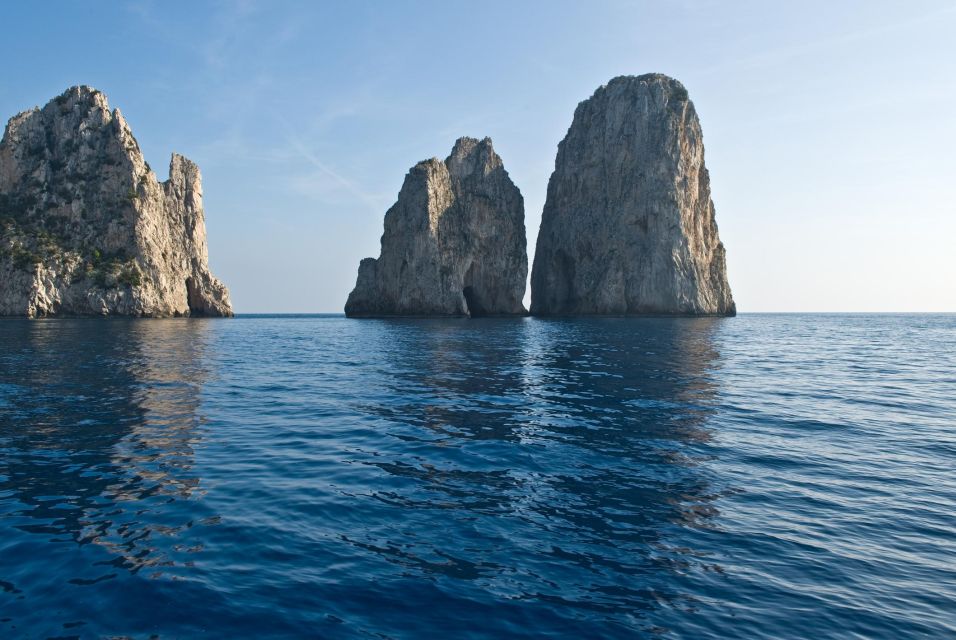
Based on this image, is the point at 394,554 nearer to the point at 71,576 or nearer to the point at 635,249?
the point at 71,576

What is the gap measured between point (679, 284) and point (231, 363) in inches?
4033

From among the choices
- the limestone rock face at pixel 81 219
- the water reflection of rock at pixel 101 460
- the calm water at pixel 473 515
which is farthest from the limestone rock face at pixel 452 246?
the calm water at pixel 473 515

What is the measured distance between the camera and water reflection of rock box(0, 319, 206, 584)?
8.50 meters

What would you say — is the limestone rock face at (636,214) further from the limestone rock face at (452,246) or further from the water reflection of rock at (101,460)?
the water reflection of rock at (101,460)

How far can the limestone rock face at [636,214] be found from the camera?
120 metres

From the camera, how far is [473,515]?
9.73 meters

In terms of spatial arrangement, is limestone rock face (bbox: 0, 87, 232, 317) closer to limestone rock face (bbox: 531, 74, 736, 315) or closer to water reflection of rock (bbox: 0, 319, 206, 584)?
water reflection of rock (bbox: 0, 319, 206, 584)

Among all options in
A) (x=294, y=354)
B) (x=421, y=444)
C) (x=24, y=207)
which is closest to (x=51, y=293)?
(x=24, y=207)

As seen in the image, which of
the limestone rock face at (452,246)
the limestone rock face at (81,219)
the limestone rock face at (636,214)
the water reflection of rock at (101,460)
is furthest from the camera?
the limestone rock face at (452,246)

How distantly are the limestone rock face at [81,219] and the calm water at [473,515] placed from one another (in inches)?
3460

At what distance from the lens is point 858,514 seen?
10000 mm

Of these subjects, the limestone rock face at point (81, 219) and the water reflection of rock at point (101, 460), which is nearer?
the water reflection of rock at point (101, 460)

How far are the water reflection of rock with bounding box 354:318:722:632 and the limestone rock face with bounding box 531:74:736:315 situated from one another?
98479 mm

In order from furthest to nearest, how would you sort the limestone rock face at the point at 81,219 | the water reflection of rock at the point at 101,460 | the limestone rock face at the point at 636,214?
1. the limestone rock face at the point at 636,214
2. the limestone rock face at the point at 81,219
3. the water reflection of rock at the point at 101,460
